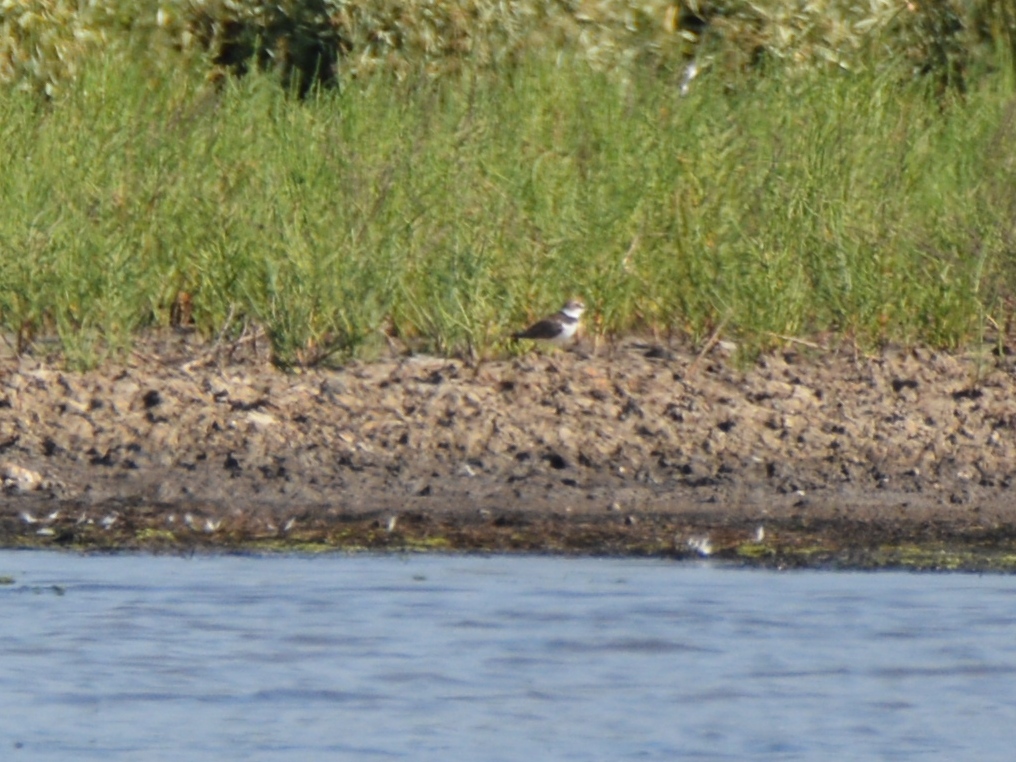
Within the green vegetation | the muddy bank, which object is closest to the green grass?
the green vegetation

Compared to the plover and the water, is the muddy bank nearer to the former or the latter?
the plover

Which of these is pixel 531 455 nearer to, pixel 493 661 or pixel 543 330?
pixel 543 330

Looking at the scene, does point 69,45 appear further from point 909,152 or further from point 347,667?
point 347,667

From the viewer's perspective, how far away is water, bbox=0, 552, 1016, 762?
19.1 feet

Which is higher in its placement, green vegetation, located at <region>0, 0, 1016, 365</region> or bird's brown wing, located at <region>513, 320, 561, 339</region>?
green vegetation, located at <region>0, 0, 1016, 365</region>

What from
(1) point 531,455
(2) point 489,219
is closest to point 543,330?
(2) point 489,219

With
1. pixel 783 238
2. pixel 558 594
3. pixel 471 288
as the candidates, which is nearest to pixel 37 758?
pixel 558 594

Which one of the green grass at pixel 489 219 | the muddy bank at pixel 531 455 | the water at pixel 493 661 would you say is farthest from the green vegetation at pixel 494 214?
the water at pixel 493 661

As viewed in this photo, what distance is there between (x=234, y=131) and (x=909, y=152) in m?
2.89

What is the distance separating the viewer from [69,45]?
40.6 feet

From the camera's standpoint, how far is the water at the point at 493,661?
5.82 meters

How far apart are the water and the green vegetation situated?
2.12m

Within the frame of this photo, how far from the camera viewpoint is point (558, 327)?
366 inches

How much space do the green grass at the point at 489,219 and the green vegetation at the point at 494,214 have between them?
0.04 ft
